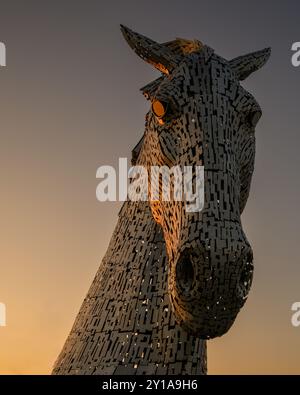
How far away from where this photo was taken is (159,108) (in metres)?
3.05

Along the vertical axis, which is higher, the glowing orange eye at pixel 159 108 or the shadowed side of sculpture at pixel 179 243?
the glowing orange eye at pixel 159 108

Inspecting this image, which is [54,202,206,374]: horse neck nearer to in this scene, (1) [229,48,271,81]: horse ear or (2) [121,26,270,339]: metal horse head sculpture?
(2) [121,26,270,339]: metal horse head sculpture

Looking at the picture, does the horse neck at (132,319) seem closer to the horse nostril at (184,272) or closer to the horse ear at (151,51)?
the horse nostril at (184,272)

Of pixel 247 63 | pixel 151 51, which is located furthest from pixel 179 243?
pixel 247 63

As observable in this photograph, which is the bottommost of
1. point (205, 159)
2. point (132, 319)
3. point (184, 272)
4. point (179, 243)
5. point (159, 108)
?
point (132, 319)

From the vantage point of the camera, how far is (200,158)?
2869mm

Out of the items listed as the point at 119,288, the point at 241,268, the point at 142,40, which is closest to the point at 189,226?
the point at 241,268

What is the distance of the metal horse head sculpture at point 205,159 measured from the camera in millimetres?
2562

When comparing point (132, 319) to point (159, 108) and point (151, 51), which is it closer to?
point (159, 108)

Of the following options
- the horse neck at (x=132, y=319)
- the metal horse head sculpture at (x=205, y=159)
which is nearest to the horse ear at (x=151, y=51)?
the metal horse head sculpture at (x=205, y=159)

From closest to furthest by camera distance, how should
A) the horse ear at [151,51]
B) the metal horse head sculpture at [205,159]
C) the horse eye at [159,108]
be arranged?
Result: the metal horse head sculpture at [205,159] < the horse eye at [159,108] < the horse ear at [151,51]

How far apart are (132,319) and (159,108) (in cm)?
102

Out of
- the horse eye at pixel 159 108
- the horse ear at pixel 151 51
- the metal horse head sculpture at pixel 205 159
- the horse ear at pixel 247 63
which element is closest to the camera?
the metal horse head sculpture at pixel 205 159

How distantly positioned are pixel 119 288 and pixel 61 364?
1.64 ft
